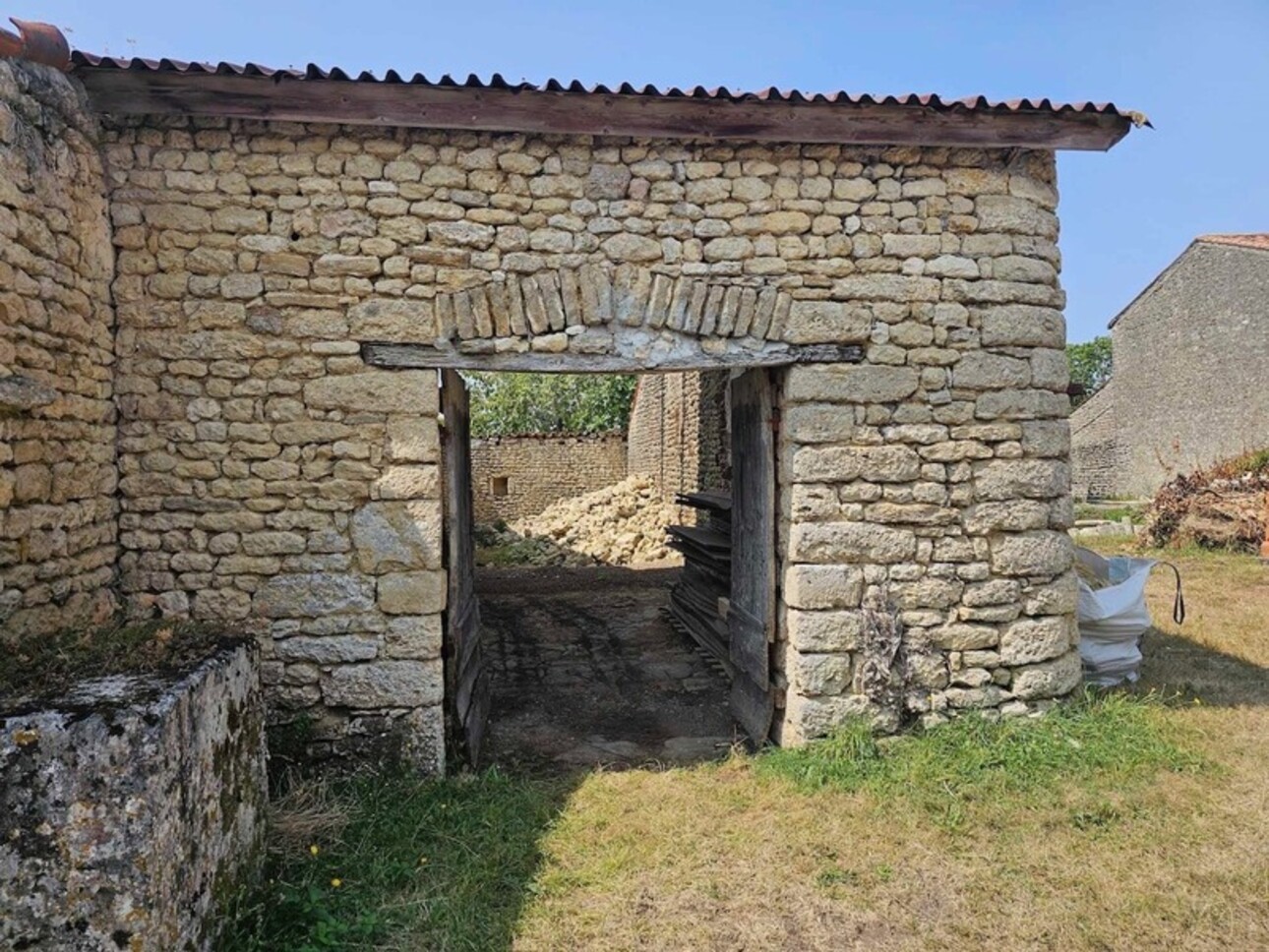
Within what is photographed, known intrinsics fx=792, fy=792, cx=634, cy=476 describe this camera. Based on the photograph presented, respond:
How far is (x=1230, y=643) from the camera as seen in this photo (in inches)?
277

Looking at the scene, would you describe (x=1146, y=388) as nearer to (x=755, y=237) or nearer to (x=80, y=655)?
(x=755, y=237)

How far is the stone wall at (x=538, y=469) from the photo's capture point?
20.8 metres

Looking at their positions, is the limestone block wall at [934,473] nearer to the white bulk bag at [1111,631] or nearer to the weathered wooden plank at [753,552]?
the weathered wooden plank at [753,552]

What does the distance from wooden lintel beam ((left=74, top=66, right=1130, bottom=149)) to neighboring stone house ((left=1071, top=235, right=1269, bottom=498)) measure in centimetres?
1782

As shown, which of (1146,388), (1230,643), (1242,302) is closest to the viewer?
(1230,643)

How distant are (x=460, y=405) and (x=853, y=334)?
107 inches

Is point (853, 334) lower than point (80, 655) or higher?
higher

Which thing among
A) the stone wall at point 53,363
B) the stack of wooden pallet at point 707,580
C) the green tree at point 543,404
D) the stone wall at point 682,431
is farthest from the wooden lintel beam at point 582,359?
the green tree at point 543,404

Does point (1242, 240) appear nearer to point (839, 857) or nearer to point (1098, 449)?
point (1098, 449)

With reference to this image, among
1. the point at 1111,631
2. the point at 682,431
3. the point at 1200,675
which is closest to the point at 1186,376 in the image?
the point at 682,431

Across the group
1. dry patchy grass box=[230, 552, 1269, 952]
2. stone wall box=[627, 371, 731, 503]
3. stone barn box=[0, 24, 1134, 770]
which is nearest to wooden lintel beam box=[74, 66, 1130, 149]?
stone barn box=[0, 24, 1134, 770]

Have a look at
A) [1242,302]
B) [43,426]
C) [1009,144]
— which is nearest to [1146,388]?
[1242,302]

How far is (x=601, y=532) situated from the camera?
15578 millimetres

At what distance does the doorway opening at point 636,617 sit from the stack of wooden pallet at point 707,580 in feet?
0.09
